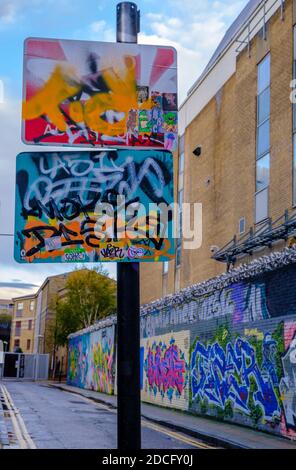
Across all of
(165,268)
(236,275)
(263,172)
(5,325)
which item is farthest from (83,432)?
(5,325)

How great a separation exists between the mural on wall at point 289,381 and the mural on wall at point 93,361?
797 inches

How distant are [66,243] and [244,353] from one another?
1207 cm

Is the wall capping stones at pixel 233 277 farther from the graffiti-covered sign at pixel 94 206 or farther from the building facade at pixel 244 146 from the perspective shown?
the graffiti-covered sign at pixel 94 206

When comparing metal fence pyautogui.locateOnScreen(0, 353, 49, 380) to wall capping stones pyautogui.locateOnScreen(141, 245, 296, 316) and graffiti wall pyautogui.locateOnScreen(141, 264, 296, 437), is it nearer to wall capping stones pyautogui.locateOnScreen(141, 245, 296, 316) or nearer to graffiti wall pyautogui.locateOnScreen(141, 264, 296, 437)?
wall capping stones pyautogui.locateOnScreen(141, 245, 296, 316)

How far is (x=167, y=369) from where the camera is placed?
22.6 meters

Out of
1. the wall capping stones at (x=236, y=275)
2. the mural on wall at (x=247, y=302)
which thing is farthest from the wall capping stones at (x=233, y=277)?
the mural on wall at (x=247, y=302)

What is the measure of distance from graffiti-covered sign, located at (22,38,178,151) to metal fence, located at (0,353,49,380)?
191ft

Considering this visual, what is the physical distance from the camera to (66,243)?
4.17 meters

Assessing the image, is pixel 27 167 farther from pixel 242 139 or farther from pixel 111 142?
pixel 242 139

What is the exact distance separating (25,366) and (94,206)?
196 feet

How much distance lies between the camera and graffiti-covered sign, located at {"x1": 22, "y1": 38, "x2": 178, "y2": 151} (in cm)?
437

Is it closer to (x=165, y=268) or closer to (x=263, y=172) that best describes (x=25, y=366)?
(x=165, y=268)

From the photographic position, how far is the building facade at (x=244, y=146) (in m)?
23.5
